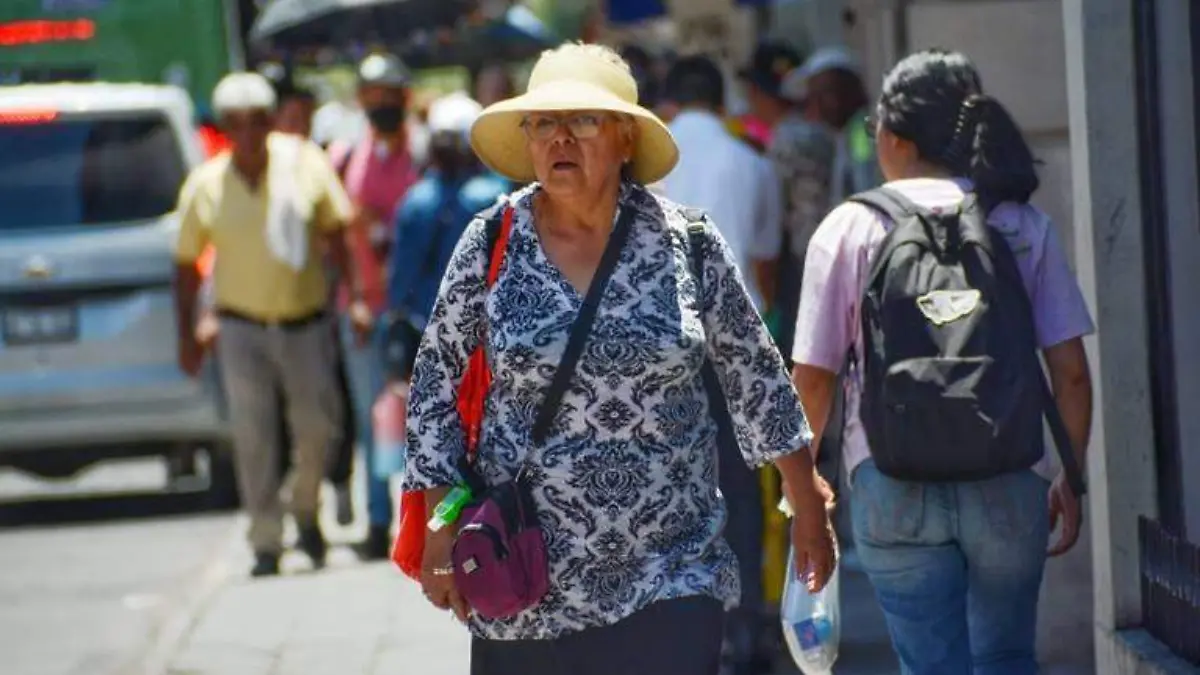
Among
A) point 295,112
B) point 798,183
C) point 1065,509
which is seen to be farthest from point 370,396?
point 1065,509

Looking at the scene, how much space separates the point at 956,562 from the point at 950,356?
45 centimetres

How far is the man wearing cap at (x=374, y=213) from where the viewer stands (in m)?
11.7

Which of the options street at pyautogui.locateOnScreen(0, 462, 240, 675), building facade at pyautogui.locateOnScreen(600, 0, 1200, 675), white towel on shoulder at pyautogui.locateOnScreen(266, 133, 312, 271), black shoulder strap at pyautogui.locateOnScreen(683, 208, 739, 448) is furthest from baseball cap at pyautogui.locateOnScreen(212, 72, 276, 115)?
black shoulder strap at pyautogui.locateOnScreen(683, 208, 739, 448)

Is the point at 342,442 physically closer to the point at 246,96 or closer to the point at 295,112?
the point at 246,96

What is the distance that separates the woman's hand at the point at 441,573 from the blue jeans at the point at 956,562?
3.85 ft

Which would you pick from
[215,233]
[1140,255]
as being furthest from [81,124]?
[1140,255]

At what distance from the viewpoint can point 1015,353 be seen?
18.7 ft

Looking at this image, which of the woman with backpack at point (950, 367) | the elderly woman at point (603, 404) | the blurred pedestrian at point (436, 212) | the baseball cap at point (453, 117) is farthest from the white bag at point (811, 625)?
the baseball cap at point (453, 117)

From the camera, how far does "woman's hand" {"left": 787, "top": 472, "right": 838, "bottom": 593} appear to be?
17.0ft

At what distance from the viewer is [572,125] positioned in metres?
5.06

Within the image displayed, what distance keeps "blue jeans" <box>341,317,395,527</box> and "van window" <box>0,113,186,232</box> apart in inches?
87.4

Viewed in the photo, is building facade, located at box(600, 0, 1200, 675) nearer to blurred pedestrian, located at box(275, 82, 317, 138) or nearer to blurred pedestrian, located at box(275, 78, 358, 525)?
blurred pedestrian, located at box(275, 78, 358, 525)

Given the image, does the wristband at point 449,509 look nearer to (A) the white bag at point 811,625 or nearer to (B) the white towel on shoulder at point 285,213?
(A) the white bag at point 811,625

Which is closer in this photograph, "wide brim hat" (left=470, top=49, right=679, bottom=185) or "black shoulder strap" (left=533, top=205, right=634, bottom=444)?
"black shoulder strap" (left=533, top=205, right=634, bottom=444)
